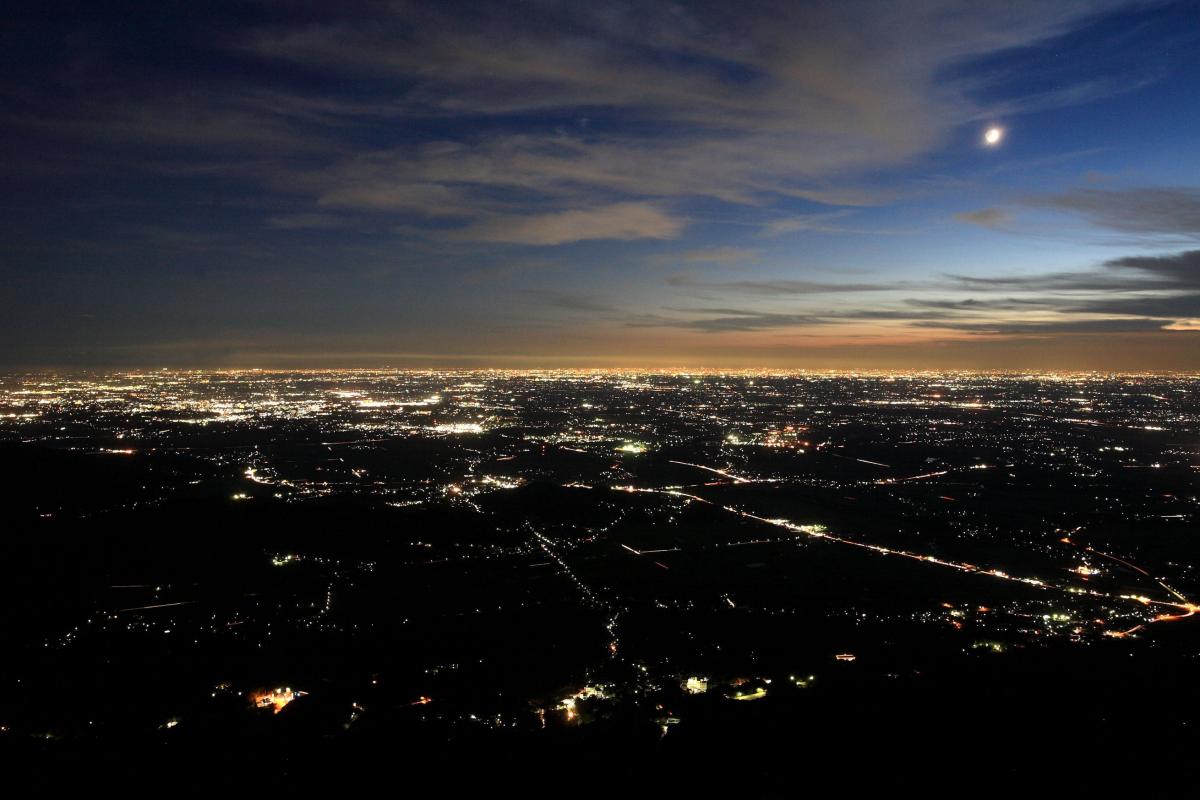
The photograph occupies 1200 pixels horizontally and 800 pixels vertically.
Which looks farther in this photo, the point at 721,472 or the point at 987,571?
the point at 721,472

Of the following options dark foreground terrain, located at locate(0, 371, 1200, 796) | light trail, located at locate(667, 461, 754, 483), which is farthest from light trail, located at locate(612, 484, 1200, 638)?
light trail, located at locate(667, 461, 754, 483)

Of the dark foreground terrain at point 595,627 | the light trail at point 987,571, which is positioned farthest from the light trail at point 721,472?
the light trail at point 987,571

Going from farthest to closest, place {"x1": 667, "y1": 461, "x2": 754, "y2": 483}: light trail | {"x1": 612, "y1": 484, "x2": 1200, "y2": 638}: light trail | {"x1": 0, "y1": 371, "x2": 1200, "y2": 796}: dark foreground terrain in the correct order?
{"x1": 667, "y1": 461, "x2": 754, "y2": 483}: light trail < {"x1": 612, "y1": 484, "x2": 1200, "y2": 638}: light trail < {"x1": 0, "y1": 371, "x2": 1200, "y2": 796}: dark foreground terrain

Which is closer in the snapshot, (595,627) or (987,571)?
(595,627)

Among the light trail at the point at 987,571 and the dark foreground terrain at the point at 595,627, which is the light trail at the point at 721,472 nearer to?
the dark foreground terrain at the point at 595,627

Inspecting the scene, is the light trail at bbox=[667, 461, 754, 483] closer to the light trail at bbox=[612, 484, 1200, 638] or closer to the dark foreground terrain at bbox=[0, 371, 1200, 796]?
the dark foreground terrain at bbox=[0, 371, 1200, 796]

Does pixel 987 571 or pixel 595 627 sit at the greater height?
pixel 987 571

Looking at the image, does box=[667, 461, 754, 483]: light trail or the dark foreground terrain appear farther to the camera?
box=[667, 461, 754, 483]: light trail

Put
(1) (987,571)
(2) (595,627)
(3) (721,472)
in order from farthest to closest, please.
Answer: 1. (3) (721,472)
2. (1) (987,571)
3. (2) (595,627)

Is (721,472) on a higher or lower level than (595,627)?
higher

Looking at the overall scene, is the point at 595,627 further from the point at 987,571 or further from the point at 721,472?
the point at 721,472

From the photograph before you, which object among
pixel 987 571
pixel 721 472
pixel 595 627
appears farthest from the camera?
pixel 721 472

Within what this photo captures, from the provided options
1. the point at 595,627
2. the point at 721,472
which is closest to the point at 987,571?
the point at 595,627
